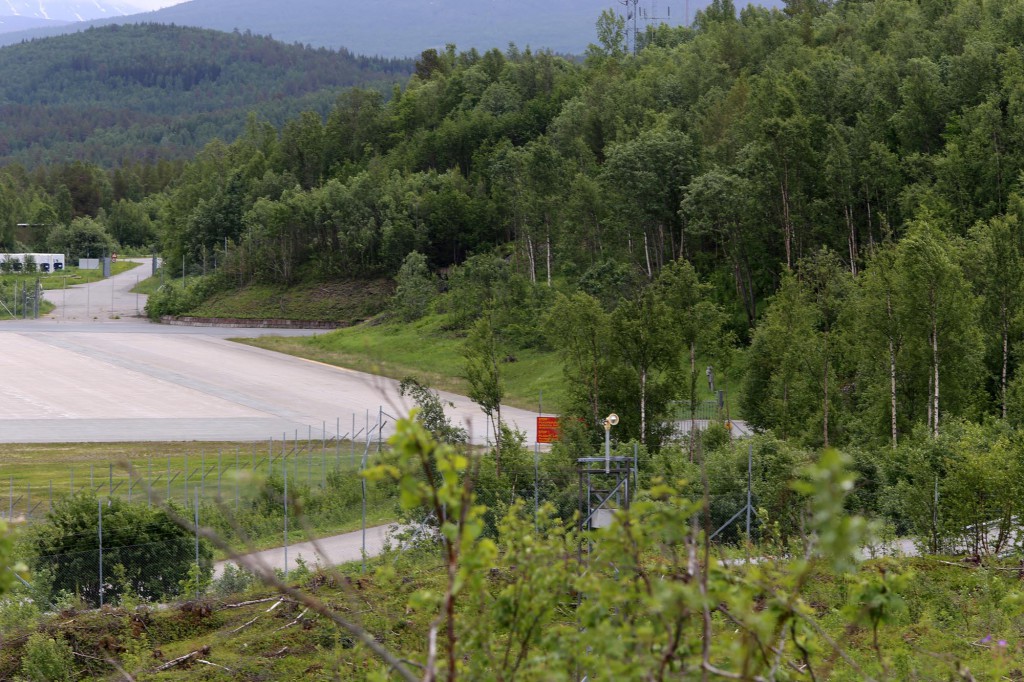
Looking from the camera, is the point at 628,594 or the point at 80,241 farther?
the point at 80,241

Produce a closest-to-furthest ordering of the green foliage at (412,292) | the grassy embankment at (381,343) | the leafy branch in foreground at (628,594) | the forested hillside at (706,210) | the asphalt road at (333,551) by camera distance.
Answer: the leafy branch in foreground at (628,594), the asphalt road at (333,551), the forested hillside at (706,210), the grassy embankment at (381,343), the green foliage at (412,292)

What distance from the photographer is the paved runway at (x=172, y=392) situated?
4238cm

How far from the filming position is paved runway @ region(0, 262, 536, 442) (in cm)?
4238

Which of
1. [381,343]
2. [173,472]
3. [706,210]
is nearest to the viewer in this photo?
[173,472]

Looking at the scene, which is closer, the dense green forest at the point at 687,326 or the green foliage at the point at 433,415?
the dense green forest at the point at 687,326

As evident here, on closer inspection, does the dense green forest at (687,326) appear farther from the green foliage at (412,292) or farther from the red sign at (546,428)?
the red sign at (546,428)

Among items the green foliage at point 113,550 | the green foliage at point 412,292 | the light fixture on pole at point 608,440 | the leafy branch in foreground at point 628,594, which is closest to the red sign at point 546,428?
the light fixture on pole at point 608,440

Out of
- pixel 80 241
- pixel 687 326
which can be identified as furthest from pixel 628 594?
pixel 80 241

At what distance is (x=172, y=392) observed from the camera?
51.7 meters

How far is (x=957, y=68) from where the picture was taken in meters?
53.0

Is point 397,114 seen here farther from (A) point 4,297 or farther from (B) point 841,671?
(B) point 841,671

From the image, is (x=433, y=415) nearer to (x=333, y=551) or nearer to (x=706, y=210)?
(x=333, y=551)

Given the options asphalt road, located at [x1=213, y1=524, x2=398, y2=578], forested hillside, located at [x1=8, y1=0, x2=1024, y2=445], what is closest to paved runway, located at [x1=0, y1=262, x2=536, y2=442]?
asphalt road, located at [x1=213, y1=524, x2=398, y2=578]

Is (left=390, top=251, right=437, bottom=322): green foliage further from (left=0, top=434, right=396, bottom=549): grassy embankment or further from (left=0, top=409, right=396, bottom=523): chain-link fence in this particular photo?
(left=0, top=434, right=396, bottom=549): grassy embankment
